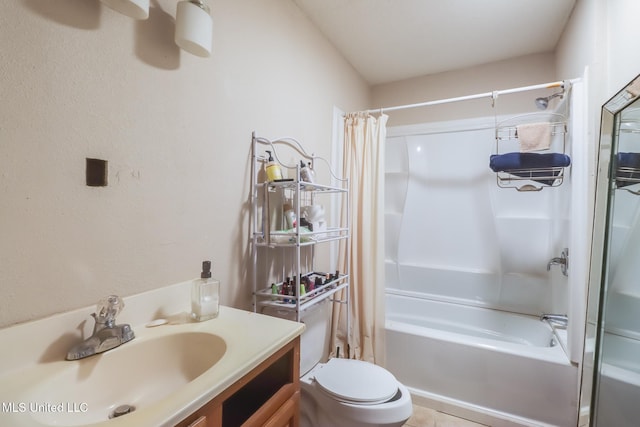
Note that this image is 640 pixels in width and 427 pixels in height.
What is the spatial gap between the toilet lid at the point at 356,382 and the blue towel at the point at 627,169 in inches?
50.5

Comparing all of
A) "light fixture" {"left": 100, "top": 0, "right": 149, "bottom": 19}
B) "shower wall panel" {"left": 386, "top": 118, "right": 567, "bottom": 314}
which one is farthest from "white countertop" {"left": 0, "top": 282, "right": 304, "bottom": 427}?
"shower wall panel" {"left": 386, "top": 118, "right": 567, "bottom": 314}

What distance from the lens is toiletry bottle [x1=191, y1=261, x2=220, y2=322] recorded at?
0.99 metres

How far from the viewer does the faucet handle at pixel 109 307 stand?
0.79 meters

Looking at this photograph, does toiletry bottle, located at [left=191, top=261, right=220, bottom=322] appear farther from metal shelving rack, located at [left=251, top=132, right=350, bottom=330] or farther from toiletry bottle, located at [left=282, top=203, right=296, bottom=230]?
toiletry bottle, located at [left=282, top=203, right=296, bottom=230]

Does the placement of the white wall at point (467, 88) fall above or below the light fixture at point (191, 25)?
above

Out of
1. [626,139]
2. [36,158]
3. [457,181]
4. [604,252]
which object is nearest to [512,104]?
[457,181]

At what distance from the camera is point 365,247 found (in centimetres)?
207

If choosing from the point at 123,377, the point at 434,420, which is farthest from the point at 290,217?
the point at 434,420

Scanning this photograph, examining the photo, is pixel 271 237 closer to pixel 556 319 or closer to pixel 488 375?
pixel 488 375

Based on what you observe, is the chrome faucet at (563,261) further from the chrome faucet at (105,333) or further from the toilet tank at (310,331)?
the chrome faucet at (105,333)

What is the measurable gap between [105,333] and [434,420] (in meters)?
1.87

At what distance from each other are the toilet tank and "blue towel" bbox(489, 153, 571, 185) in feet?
4.56

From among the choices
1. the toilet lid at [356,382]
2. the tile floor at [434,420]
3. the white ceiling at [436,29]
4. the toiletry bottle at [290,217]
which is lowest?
the tile floor at [434,420]

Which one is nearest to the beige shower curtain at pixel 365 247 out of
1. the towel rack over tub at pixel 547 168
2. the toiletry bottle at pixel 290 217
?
the toiletry bottle at pixel 290 217
